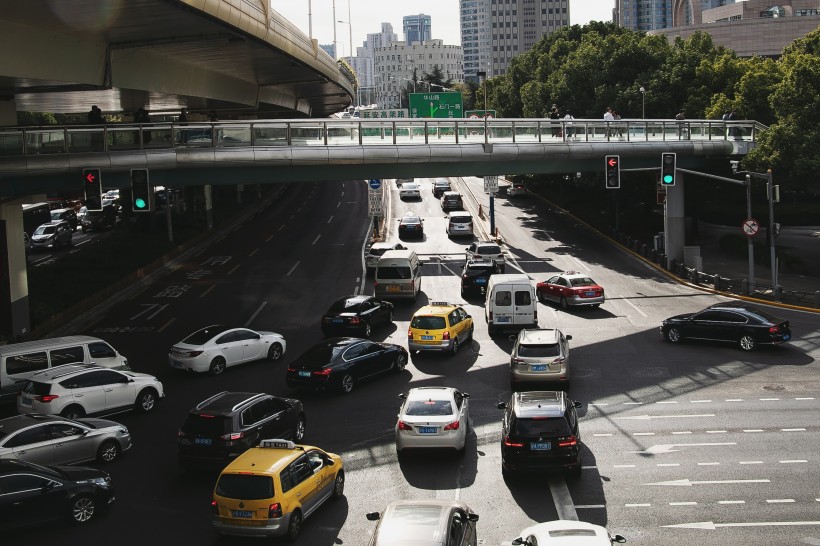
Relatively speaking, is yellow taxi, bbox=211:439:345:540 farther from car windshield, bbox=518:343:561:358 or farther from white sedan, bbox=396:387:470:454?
car windshield, bbox=518:343:561:358

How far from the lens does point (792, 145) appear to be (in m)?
44.0

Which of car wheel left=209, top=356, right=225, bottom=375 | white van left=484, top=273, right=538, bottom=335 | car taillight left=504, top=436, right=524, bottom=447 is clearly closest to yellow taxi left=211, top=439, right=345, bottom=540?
car taillight left=504, top=436, right=524, bottom=447

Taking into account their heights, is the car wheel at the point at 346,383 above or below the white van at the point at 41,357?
below

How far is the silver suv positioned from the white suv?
9.91 metres

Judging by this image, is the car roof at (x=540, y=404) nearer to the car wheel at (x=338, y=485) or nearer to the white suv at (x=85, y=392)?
the car wheel at (x=338, y=485)

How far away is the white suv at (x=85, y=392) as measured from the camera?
2238 centimetres

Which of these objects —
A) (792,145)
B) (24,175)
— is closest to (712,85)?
(792,145)

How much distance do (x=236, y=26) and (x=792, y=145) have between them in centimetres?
2879

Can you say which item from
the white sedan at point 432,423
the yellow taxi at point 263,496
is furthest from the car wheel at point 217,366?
the yellow taxi at point 263,496

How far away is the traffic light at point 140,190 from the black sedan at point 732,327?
1806 cm

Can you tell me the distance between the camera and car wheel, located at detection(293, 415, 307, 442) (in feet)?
68.3

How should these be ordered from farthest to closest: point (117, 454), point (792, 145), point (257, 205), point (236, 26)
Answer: point (257, 205), point (792, 145), point (236, 26), point (117, 454)

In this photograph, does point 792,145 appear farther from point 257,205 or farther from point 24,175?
point 257,205

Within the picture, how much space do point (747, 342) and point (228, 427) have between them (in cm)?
1789
